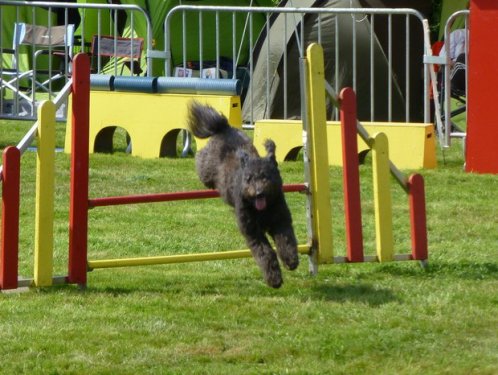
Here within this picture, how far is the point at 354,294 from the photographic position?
759 cm

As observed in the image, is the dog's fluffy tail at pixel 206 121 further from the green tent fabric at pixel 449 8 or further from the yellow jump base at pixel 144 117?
the green tent fabric at pixel 449 8

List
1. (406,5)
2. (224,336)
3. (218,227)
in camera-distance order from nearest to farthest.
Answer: (224,336) → (218,227) → (406,5)

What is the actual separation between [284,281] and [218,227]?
218 cm

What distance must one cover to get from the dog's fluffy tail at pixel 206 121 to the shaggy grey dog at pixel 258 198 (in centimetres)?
16

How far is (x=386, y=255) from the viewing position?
8.16 metres

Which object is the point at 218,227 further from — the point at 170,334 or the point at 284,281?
the point at 170,334

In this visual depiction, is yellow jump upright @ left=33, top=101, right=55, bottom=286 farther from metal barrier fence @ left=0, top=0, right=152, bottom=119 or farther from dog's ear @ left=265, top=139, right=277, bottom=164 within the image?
metal barrier fence @ left=0, top=0, right=152, bottom=119

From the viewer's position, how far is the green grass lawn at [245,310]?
614 centimetres

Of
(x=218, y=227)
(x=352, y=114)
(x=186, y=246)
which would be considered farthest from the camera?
(x=218, y=227)

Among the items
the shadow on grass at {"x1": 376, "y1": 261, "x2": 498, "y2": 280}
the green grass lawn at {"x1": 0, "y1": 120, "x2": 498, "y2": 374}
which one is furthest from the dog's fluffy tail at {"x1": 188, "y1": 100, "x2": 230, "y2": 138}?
the shadow on grass at {"x1": 376, "y1": 261, "x2": 498, "y2": 280}

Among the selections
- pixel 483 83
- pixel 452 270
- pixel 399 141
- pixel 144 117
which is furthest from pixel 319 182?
pixel 144 117

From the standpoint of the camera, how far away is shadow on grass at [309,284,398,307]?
24.4 feet

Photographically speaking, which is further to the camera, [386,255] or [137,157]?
[137,157]

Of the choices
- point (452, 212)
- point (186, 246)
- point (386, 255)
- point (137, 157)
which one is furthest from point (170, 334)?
point (137, 157)
